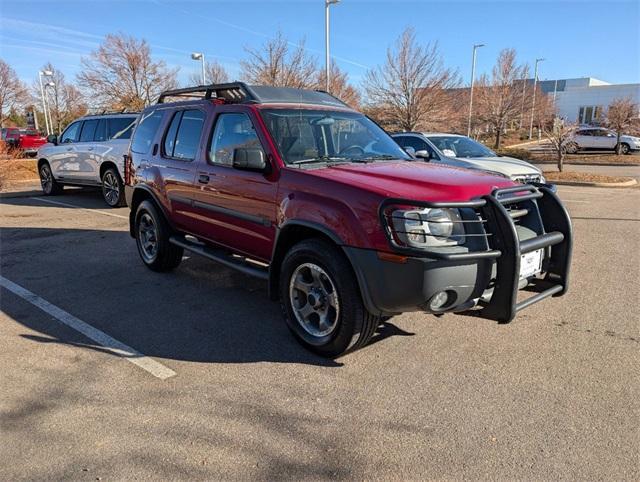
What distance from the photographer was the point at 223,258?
4.84m

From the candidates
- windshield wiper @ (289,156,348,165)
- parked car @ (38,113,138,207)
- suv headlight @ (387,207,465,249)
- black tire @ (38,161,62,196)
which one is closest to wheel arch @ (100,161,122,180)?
parked car @ (38,113,138,207)

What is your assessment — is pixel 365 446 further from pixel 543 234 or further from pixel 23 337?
pixel 23 337

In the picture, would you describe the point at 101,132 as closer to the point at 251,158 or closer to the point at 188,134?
the point at 188,134

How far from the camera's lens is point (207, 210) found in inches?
196

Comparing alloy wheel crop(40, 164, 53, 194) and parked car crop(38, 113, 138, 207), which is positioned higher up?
parked car crop(38, 113, 138, 207)

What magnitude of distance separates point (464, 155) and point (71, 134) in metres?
9.60

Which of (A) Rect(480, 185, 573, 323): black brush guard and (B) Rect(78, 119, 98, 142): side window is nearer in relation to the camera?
(A) Rect(480, 185, 573, 323): black brush guard

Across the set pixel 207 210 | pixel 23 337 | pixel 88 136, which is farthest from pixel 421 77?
pixel 23 337

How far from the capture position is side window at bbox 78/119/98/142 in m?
11.6

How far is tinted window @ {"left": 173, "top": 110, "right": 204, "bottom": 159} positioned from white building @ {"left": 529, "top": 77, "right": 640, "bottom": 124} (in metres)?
65.2

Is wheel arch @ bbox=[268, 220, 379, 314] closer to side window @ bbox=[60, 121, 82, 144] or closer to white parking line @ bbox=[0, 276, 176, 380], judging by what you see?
white parking line @ bbox=[0, 276, 176, 380]

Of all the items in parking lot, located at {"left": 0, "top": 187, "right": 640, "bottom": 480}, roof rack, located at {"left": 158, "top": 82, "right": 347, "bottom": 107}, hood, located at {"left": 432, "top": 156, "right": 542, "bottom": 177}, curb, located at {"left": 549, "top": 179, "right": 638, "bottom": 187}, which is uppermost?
roof rack, located at {"left": 158, "top": 82, "right": 347, "bottom": 107}

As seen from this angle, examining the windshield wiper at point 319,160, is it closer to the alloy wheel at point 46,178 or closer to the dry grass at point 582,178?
the alloy wheel at point 46,178

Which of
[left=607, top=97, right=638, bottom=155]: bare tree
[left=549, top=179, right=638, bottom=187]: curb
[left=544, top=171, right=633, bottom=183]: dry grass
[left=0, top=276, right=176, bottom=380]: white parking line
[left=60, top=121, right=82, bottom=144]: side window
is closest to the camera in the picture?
[left=0, top=276, right=176, bottom=380]: white parking line
